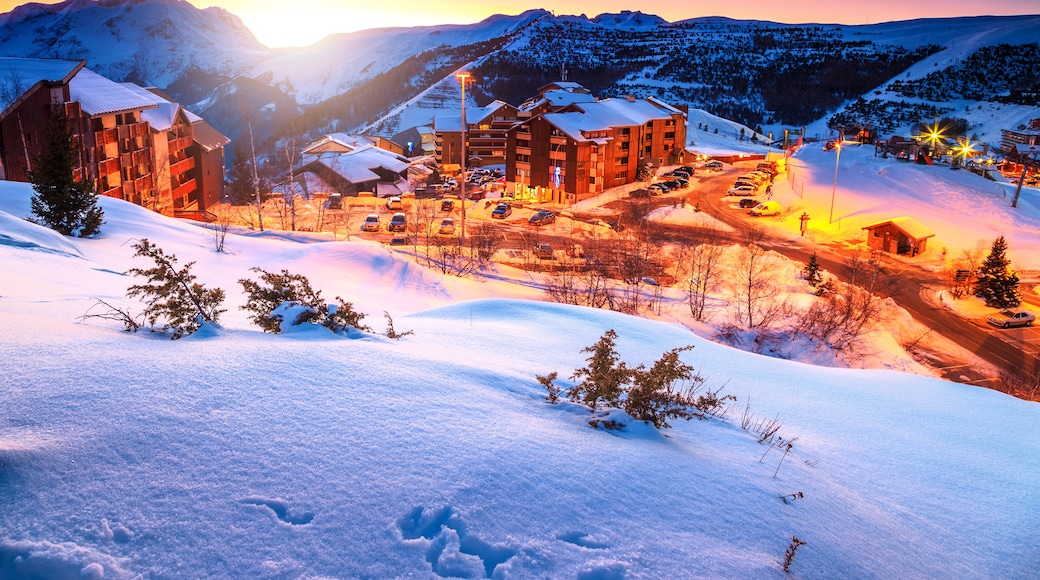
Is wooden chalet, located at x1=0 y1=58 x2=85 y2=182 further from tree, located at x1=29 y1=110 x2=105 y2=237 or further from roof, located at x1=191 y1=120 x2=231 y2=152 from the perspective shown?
roof, located at x1=191 y1=120 x2=231 y2=152

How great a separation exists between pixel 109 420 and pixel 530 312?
7.78 m

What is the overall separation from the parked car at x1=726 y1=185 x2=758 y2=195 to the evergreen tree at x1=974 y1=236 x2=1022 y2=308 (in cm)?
2302

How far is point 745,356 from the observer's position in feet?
32.3

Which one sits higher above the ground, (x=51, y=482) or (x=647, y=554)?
(x=51, y=482)

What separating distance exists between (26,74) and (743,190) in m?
46.3

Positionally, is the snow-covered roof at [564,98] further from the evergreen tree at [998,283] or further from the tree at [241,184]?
the evergreen tree at [998,283]

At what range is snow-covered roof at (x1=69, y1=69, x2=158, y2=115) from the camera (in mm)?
30188

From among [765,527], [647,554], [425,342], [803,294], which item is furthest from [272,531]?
[803,294]

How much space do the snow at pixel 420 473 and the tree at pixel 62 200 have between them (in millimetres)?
9094

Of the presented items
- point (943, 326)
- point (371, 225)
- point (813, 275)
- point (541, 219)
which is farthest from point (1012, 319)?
point (371, 225)

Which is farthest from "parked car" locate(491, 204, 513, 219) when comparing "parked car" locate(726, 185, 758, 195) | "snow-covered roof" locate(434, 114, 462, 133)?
"snow-covered roof" locate(434, 114, 462, 133)

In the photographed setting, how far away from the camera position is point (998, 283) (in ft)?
89.0

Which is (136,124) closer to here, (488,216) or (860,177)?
(488,216)

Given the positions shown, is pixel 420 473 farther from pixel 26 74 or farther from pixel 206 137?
pixel 206 137
